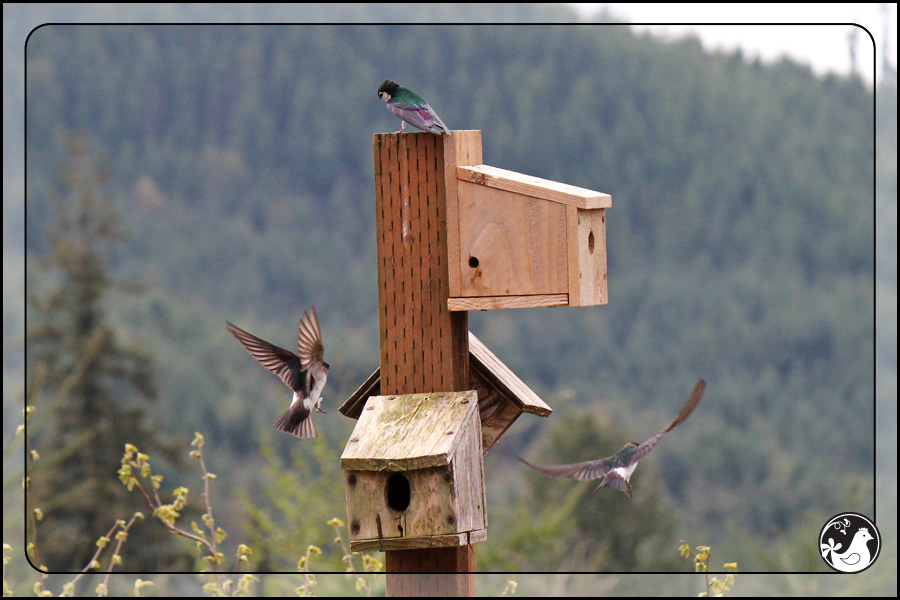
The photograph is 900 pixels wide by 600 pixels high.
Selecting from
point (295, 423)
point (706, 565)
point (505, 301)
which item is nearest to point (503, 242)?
point (505, 301)

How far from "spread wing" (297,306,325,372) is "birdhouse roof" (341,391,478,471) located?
0.20 m

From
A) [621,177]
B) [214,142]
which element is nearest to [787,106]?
[621,177]

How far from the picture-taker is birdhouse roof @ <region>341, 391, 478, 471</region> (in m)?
2.09

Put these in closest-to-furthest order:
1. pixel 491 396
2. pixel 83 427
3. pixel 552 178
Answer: pixel 491 396, pixel 83 427, pixel 552 178

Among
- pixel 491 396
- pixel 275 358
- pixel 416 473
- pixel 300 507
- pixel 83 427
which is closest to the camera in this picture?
pixel 416 473

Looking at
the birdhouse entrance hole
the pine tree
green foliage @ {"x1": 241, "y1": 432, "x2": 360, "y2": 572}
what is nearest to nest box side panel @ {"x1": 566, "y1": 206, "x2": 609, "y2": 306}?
the birdhouse entrance hole

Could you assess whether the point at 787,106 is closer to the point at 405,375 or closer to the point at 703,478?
the point at 703,478

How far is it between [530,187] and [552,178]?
29.9 m

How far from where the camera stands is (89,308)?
1562cm

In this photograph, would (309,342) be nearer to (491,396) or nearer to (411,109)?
(491,396)

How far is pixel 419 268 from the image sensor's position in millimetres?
2279

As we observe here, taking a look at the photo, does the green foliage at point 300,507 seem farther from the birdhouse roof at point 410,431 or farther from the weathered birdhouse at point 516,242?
the weathered birdhouse at point 516,242

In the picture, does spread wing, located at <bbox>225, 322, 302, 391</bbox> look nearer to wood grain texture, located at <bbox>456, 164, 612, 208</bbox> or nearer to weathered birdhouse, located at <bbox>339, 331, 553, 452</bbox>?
weathered birdhouse, located at <bbox>339, 331, 553, 452</bbox>

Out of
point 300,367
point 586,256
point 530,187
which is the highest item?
point 530,187
